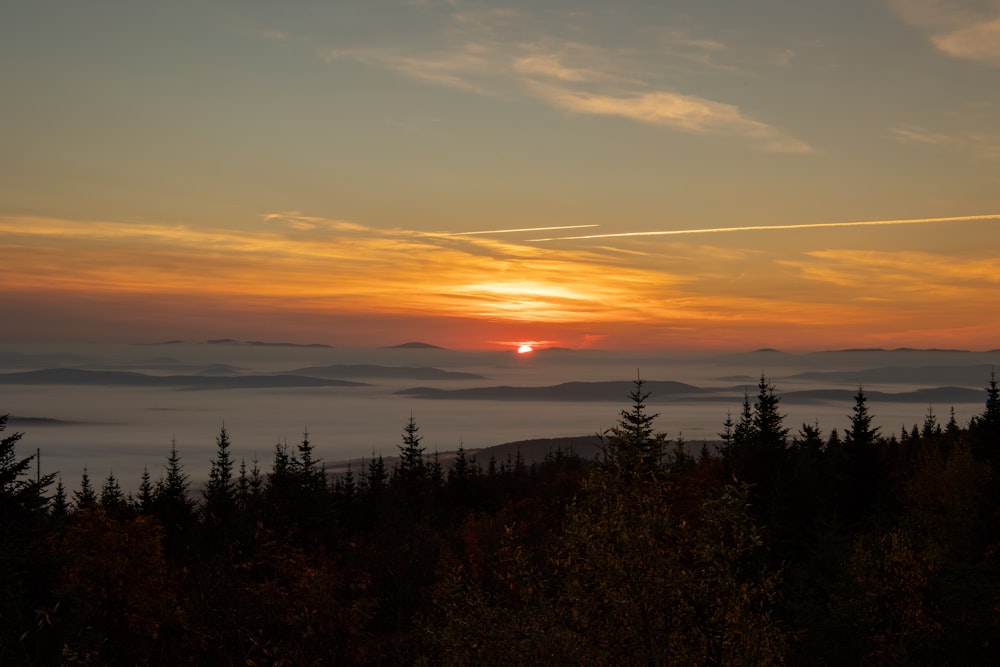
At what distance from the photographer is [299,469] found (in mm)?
69562

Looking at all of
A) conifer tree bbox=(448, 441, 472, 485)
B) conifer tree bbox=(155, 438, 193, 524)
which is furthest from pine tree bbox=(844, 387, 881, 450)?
conifer tree bbox=(155, 438, 193, 524)

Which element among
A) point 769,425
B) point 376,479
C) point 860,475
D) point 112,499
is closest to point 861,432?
point 860,475

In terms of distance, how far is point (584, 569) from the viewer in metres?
18.9

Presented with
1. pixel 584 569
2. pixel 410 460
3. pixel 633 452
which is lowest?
pixel 410 460

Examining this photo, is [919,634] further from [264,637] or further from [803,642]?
[264,637]

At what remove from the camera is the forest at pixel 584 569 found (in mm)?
18469

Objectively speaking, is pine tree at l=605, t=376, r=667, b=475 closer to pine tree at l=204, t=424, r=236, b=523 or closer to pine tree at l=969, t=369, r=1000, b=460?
pine tree at l=969, t=369, r=1000, b=460

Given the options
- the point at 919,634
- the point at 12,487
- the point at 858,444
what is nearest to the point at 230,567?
the point at 12,487

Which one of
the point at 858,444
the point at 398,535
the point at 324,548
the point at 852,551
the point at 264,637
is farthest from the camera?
the point at 398,535

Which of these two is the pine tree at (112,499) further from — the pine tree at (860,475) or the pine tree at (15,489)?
the pine tree at (860,475)

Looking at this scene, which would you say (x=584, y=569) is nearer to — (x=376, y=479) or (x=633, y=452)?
(x=633, y=452)

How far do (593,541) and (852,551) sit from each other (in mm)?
32984

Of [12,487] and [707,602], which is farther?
[12,487]

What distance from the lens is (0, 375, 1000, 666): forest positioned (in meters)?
18.5
